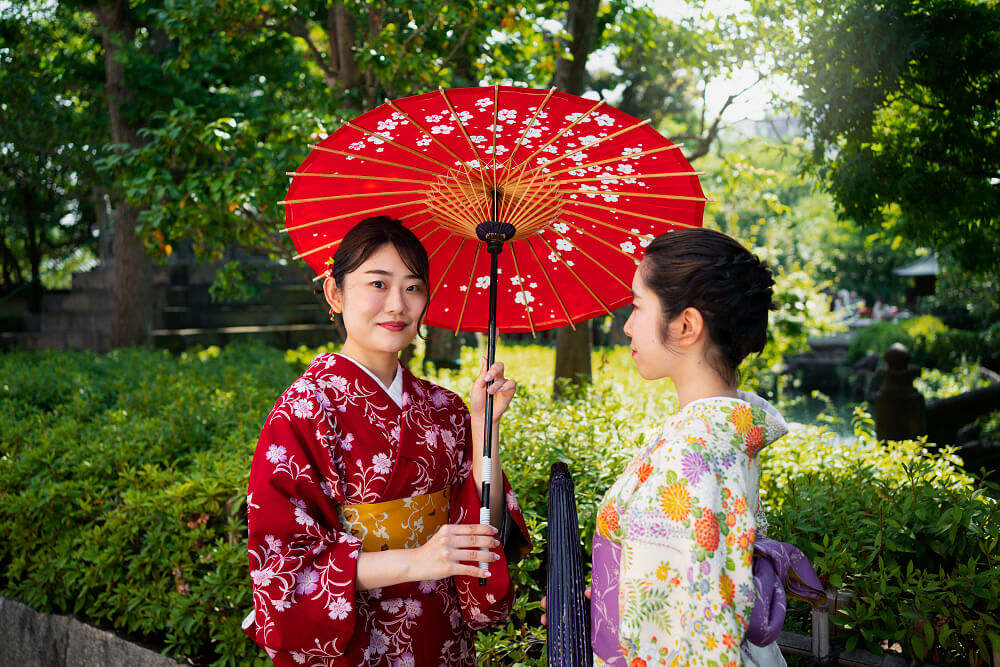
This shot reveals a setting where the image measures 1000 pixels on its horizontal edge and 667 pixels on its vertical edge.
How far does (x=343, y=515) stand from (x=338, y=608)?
25 cm

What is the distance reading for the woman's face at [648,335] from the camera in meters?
1.72

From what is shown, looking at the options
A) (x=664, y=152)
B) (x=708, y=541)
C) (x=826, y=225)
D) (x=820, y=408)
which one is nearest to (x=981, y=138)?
(x=664, y=152)

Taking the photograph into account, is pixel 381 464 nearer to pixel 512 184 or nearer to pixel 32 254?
pixel 512 184

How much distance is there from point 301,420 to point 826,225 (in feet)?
109

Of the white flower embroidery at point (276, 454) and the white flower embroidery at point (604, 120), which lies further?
the white flower embroidery at point (604, 120)

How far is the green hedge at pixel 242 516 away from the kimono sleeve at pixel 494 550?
1.50 ft

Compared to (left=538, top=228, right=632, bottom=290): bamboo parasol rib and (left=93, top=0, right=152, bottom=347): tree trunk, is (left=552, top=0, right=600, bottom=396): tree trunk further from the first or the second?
(left=93, top=0, right=152, bottom=347): tree trunk

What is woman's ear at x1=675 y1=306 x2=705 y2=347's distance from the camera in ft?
5.45

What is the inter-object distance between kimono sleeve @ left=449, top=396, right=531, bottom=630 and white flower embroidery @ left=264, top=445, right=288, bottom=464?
0.55 m

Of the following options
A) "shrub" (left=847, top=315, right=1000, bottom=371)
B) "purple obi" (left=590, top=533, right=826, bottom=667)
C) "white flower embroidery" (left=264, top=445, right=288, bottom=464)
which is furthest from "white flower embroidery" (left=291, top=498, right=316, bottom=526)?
"shrub" (left=847, top=315, right=1000, bottom=371)

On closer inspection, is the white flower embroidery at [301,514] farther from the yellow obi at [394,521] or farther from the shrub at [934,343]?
the shrub at [934,343]

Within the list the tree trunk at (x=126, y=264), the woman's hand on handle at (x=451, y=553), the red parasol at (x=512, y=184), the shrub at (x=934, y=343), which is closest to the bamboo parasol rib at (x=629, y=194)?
the red parasol at (x=512, y=184)

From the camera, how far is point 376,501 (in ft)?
6.57

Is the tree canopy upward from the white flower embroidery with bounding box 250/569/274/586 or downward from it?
upward
